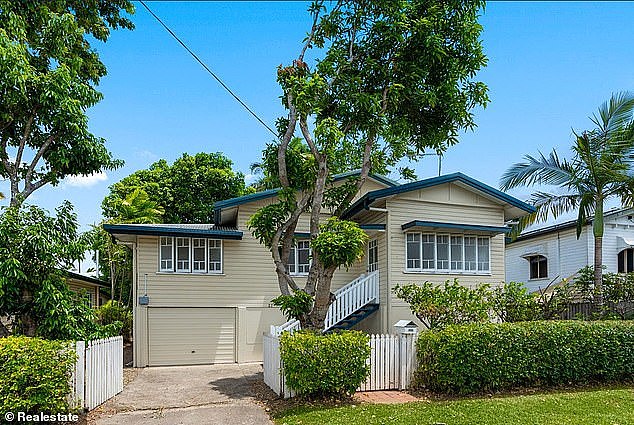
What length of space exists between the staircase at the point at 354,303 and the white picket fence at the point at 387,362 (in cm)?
370

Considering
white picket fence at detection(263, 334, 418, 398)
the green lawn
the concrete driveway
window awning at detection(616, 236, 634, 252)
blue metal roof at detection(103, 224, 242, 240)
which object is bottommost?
the concrete driveway

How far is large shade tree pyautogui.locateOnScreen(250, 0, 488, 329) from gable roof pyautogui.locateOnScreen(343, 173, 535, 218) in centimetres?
194

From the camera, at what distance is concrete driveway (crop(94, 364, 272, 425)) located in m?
9.30

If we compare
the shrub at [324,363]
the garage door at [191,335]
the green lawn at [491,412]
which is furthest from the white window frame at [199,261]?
the green lawn at [491,412]

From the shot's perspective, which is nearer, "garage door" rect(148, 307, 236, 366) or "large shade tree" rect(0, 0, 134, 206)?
"large shade tree" rect(0, 0, 134, 206)

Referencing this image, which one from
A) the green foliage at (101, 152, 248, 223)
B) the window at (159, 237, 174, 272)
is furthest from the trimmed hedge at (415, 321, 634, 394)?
the green foliage at (101, 152, 248, 223)

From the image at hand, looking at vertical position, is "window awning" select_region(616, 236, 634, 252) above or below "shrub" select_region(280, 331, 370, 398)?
above

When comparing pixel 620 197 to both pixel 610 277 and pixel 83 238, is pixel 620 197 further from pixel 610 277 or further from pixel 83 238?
pixel 83 238

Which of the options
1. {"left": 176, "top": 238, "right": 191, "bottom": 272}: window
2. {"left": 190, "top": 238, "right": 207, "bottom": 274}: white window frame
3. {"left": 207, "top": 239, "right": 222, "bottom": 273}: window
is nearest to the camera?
{"left": 176, "top": 238, "right": 191, "bottom": 272}: window

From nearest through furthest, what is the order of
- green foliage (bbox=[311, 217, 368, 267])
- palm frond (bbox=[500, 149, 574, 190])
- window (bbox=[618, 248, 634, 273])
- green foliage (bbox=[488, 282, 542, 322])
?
green foliage (bbox=[311, 217, 368, 267])
green foliage (bbox=[488, 282, 542, 322])
palm frond (bbox=[500, 149, 574, 190])
window (bbox=[618, 248, 634, 273])

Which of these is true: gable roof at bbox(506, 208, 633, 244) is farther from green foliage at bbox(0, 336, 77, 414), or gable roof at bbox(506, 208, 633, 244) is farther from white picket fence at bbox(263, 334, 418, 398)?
green foliage at bbox(0, 336, 77, 414)

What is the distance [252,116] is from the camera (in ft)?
56.0

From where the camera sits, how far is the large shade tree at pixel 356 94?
1216 cm

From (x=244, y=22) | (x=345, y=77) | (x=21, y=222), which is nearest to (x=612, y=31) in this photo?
(x=345, y=77)
